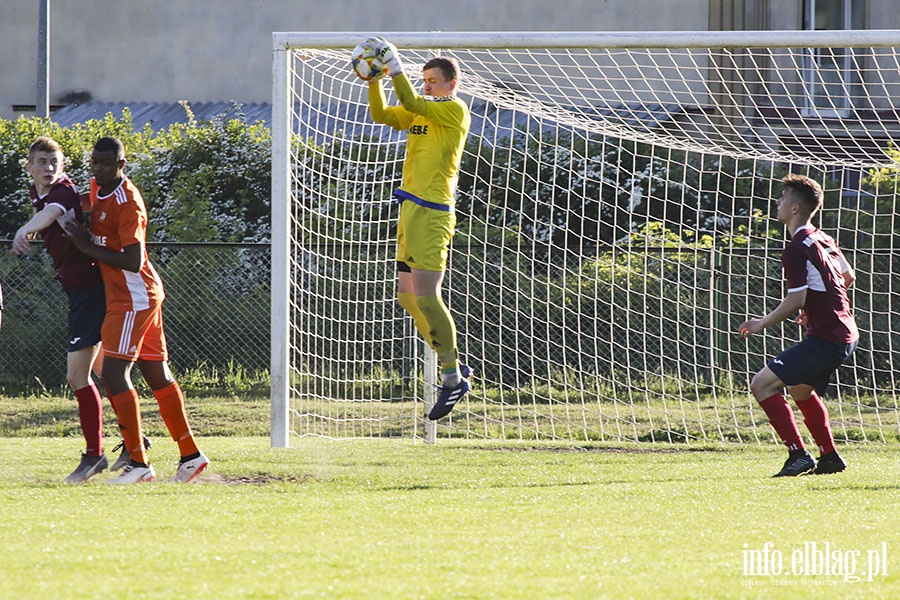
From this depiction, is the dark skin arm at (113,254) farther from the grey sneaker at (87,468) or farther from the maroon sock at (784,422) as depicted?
the maroon sock at (784,422)

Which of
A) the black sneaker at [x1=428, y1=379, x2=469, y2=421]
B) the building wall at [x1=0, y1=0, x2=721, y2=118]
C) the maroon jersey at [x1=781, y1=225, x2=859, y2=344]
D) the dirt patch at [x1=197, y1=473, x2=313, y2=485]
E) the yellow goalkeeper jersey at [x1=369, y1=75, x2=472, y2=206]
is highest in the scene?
the building wall at [x1=0, y1=0, x2=721, y2=118]

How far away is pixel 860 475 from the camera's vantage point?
7918mm

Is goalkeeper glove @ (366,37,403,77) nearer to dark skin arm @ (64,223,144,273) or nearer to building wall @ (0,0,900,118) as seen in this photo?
dark skin arm @ (64,223,144,273)

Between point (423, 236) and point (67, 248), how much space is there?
2.19 m

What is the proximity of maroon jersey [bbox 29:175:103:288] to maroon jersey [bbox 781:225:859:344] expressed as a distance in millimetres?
4396

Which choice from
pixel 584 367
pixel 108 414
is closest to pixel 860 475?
pixel 584 367

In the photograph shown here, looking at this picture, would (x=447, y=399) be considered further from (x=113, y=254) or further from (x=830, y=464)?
(x=830, y=464)

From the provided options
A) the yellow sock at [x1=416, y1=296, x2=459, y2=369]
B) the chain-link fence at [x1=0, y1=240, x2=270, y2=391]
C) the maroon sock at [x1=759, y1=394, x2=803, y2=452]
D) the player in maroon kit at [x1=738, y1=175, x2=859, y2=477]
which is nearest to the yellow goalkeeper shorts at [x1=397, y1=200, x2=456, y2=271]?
the yellow sock at [x1=416, y1=296, x2=459, y2=369]

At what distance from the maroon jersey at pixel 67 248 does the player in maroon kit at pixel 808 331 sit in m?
4.14

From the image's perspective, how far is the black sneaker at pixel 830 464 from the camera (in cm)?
771

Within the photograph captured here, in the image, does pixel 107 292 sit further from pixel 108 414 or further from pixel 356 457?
pixel 108 414

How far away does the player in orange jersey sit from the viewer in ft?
22.7

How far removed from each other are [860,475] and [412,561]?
169 inches

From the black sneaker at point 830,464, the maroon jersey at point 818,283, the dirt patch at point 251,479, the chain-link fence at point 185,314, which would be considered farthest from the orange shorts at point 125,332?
the chain-link fence at point 185,314
